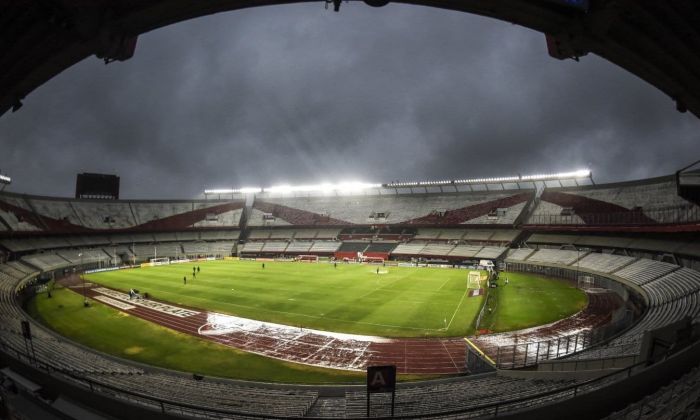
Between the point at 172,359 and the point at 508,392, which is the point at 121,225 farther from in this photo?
the point at 508,392

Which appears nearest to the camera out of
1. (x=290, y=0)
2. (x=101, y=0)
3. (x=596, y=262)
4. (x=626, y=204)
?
(x=101, y=0)

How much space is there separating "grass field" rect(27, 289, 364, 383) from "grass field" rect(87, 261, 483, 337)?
5226 mm

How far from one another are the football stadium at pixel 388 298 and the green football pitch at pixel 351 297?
0.29m

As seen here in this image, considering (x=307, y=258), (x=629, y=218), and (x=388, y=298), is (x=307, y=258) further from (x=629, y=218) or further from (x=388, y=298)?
(x=629, y=218)

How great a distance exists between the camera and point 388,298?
30.3m

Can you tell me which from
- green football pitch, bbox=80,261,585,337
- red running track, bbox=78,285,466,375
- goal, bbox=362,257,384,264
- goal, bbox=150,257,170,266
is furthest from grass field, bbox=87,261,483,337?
goal, bbox=362,257,384,264

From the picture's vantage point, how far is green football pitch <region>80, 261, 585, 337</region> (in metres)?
23.2

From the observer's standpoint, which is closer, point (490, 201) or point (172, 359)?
point (172, 359)

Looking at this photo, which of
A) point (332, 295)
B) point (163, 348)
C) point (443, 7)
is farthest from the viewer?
point (332, 295)

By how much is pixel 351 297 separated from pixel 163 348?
15.7 m

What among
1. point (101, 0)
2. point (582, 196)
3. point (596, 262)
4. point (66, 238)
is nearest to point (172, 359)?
→ point (101, 0)

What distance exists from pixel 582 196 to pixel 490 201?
15.2m

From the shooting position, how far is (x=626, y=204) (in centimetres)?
4684

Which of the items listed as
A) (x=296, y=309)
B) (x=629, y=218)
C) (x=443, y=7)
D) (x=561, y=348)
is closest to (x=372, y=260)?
(x=296, y=309)
